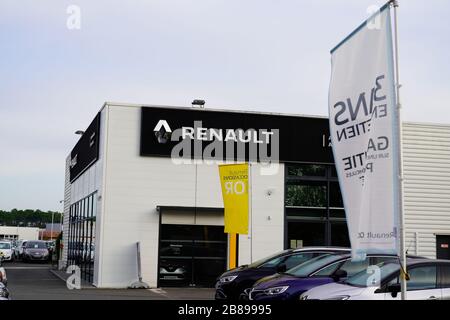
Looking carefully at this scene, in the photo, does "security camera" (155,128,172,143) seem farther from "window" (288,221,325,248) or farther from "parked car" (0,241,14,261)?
"parked car" (0,241,14,261)

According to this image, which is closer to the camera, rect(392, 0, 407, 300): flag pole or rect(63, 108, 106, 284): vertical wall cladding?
rect(392, 0, 407, 300): flag pole

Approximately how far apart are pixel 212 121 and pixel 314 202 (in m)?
4.73

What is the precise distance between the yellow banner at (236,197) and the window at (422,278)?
643 centimetres

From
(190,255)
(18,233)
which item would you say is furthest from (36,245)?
(18,233)

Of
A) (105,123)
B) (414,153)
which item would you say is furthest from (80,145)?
(414,153)

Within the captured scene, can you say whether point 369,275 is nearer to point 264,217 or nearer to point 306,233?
point 264,217

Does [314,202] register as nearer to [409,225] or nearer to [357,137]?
[409,225]

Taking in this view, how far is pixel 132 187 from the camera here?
69.9ft

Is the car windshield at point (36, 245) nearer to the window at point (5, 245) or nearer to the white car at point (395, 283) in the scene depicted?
the window at point (5, 245)

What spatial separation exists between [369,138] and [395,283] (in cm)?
303

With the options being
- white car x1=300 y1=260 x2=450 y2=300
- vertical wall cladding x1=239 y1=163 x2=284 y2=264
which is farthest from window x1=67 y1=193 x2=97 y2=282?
white car x1=300 y1=260 x2=450 y2=300

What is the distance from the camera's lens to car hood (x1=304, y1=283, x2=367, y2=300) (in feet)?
31.2

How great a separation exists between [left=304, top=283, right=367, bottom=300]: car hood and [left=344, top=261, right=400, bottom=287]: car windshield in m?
0.15
